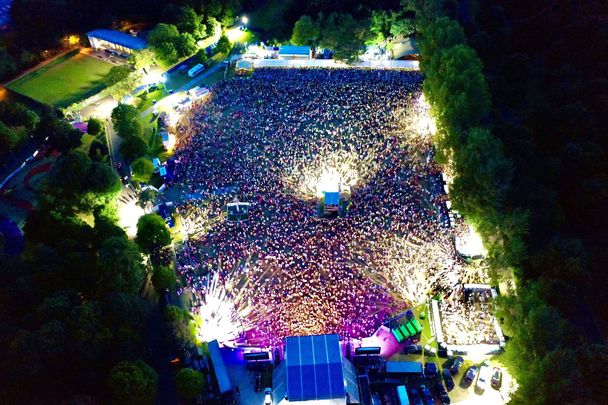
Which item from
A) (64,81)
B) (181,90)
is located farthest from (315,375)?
(64,81)

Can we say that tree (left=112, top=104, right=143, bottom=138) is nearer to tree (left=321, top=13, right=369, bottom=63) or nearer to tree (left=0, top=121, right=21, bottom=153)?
tree (left=0, top=121, right=21, bottom=153)

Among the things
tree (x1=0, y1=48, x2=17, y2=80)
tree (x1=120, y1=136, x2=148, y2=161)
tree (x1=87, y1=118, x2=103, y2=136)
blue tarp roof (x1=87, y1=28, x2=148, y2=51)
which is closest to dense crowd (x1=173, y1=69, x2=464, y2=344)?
tree (x1=120, y1=136, x2=148, y2=161)

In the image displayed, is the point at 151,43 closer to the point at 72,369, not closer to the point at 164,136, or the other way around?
the point at 164,136

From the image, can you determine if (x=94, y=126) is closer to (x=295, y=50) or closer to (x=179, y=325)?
(x=295, y=50)

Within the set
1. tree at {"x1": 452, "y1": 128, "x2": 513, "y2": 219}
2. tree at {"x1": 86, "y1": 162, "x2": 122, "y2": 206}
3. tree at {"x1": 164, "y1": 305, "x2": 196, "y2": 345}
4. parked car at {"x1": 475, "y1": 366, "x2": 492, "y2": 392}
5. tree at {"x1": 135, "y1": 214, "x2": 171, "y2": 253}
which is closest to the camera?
parked car at {"x1": 475, "y1": 366, "x2": 492, "y2": 392}

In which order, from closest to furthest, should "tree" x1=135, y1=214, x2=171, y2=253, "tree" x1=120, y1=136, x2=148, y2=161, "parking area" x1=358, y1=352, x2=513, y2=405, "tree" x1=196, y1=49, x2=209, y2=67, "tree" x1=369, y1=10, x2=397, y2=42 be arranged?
"parking area" x1=358, y1=352, x2=513, y2=405 < "tree" x1=135, y1=214, x2=171, y2=253 < "tree" x1=120, y1=136, x2=148, y2=161 < "tree" x1=196, y1=49, x2=209, y2=67 < "tree" x1=369, y1=10, x2=397, y2=42

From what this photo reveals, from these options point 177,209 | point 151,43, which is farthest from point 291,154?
point 151,43

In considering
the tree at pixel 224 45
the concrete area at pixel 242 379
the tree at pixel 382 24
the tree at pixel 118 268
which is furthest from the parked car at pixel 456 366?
the tree at pixel 224 45

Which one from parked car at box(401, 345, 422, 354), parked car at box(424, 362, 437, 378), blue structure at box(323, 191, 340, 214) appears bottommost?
parked car at box(424, 362, 437, 378)
